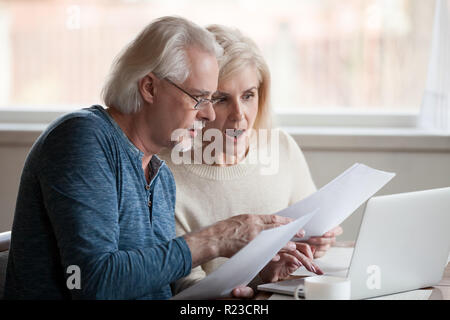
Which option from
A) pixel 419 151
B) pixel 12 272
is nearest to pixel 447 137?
pixel 419 151

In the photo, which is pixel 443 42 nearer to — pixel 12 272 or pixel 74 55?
pixel 74 55

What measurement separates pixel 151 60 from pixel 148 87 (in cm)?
6

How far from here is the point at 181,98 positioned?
140cm

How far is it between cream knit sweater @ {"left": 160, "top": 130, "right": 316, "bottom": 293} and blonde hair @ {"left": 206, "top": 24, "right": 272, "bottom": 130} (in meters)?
0.21

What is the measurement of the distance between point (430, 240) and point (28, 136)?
200 centimetres

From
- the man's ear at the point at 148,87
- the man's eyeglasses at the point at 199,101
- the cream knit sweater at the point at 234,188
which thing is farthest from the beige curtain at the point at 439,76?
the man's ear at the point at 148,87

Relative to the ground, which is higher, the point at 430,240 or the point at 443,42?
the point at 443,42

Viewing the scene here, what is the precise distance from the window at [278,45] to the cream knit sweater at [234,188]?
815mm

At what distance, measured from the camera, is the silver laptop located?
3.92 feet

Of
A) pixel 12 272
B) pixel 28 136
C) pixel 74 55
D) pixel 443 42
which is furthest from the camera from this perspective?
pixel 74 55

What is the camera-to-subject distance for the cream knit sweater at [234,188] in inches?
72.4

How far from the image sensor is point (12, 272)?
4.23ft

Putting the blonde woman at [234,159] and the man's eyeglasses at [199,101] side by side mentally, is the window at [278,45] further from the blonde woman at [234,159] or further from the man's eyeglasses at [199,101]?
the man's eyeglasses at [199,101]

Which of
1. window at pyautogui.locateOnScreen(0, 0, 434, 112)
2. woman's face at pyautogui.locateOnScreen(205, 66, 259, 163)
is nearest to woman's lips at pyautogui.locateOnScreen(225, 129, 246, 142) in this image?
woman's face at pyautogui.locateOnScreen(205, 66, 259, 163)
